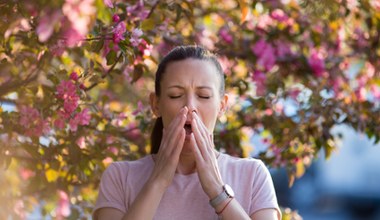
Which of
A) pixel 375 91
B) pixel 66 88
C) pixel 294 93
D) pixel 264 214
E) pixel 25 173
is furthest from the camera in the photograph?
pixel 375 91

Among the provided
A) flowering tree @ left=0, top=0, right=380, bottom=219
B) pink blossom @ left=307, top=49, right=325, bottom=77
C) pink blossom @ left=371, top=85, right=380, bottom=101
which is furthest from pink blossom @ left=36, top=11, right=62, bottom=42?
pink blossom @ left=371, top=85, right=380, bottom=101

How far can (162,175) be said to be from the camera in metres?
2.70

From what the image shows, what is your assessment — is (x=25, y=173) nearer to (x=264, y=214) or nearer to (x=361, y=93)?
(x=264, y=214)

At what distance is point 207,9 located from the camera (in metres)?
5.05

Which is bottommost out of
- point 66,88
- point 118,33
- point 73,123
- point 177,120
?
point 177,120

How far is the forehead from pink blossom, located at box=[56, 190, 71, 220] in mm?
1400

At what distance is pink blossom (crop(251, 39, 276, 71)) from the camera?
4.78m

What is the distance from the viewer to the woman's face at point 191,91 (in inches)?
110

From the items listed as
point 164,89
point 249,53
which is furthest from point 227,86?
point 164,89

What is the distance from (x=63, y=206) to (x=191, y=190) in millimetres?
1443

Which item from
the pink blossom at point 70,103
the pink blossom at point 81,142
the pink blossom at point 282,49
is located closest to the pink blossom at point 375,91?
the pink blossom at point 282,49

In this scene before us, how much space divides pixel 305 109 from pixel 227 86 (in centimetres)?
53

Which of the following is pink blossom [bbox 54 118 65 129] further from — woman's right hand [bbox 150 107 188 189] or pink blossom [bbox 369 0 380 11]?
pink blossom [bbox 369 0 380 11]

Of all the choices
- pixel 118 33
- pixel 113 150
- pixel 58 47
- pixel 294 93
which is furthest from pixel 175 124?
pixel 294 93
